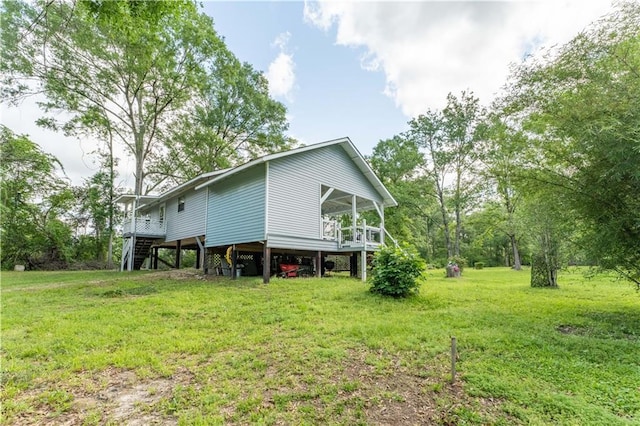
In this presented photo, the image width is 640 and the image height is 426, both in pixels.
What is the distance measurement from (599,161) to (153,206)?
2179cm

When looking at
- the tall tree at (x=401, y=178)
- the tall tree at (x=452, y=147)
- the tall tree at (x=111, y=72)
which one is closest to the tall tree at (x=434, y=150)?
the tall tree at (x=452, y=147)

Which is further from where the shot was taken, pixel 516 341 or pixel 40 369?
pixel 516 341

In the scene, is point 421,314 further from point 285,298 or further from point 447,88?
point 447,88

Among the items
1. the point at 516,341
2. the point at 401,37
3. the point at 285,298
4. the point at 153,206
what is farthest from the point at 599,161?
the point at 153,206

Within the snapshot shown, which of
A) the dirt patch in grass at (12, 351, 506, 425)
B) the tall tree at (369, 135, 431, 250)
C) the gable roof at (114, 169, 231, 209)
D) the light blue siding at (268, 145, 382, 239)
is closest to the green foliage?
the tall tree at (369, 135, 431, 250)

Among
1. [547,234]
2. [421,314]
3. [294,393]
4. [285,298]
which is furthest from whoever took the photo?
[547,234]

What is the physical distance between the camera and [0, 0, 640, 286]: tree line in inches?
221

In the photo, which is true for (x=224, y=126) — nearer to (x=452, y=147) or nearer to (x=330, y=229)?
(x=330, y=229)

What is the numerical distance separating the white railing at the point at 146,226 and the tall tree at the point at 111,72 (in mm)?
3483

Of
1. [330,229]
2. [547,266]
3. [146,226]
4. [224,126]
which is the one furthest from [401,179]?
[146,226]

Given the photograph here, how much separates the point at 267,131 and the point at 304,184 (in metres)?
14.0

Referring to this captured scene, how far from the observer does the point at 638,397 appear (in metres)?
3.08

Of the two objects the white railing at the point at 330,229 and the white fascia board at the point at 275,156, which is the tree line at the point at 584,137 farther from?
the white railing at the point at 330,229

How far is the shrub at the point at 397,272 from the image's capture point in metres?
7.74
